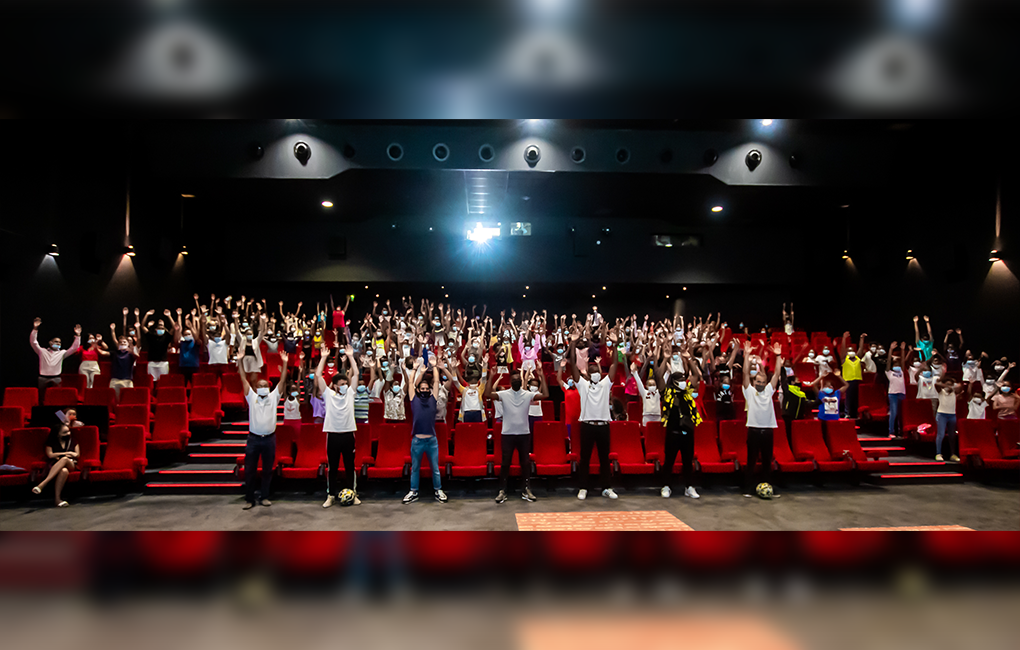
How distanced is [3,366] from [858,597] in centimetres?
1092

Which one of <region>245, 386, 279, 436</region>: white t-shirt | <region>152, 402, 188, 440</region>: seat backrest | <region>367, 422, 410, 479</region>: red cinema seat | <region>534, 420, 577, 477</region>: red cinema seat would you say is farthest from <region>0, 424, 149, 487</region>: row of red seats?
<region>534, 420, 577, 477</region>: red cinema seat

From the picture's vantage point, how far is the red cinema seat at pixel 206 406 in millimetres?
7848

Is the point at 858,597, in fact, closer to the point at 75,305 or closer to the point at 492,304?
the point at 75,305

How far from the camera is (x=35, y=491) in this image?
556cm

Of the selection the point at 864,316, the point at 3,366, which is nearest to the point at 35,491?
the point at 3,366

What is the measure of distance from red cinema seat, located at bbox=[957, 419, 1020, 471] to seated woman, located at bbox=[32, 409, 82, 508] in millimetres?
11110

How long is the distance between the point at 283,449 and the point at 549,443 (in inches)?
133

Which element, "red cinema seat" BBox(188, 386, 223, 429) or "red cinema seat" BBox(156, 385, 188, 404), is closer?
"red cinema seat" BBox(156, 385, 188, 404)

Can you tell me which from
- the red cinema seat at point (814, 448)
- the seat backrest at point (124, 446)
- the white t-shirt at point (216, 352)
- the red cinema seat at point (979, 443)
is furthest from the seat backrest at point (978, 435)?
the white t-shirt at point (216, 352)

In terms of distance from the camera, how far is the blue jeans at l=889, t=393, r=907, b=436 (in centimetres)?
852

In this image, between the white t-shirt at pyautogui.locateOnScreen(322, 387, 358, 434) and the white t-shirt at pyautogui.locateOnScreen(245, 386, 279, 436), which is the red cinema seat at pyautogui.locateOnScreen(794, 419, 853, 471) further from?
the white t-shirt at pyautogui.locateOnScreen(245, 386, 279, 436)

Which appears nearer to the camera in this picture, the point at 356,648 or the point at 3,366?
the point at 356,648

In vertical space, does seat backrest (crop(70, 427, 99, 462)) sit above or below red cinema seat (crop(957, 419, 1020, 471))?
above

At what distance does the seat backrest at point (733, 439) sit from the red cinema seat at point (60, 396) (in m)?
9.24
